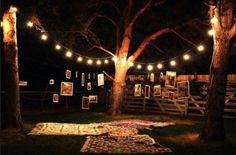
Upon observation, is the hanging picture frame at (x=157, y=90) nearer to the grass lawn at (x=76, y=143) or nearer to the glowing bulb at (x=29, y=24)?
the grass lawn at (x=76, y=143)

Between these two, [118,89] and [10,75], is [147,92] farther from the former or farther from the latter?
[10,75]

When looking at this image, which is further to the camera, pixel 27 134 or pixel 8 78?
pixel 8 78

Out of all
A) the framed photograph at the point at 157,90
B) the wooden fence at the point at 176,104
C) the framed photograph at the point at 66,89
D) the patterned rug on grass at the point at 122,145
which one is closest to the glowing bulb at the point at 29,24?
the framed photograph at the point at 66,89

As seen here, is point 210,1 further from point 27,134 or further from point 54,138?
point 27,134

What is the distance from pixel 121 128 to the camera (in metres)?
15.4

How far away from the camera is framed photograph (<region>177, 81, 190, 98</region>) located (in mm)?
21703

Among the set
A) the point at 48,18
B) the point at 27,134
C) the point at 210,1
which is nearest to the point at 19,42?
the point at 48,18

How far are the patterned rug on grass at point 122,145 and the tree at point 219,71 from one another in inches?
81.8

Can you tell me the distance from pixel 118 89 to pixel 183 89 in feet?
12.8

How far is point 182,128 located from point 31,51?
18345 millimetres

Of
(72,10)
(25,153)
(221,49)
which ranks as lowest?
(25,153)

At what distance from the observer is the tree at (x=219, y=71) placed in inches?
490

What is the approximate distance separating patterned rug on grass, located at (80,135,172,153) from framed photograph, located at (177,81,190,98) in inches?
363

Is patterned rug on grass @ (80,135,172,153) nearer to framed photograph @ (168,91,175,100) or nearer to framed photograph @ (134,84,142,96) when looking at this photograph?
framed photograph @ (168,91,175,100)
